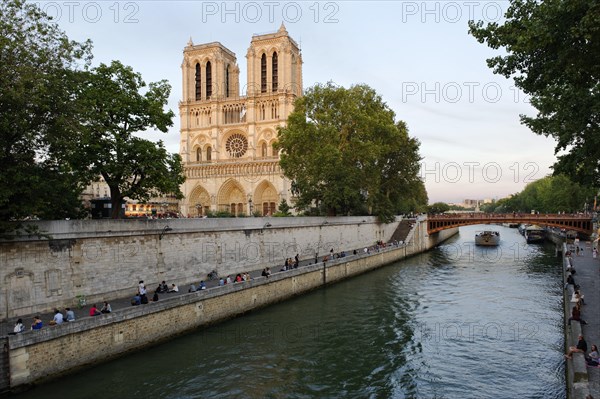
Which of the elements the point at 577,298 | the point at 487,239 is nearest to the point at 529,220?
the point at 487,239

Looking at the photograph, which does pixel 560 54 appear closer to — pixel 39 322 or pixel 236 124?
pixel 39 322

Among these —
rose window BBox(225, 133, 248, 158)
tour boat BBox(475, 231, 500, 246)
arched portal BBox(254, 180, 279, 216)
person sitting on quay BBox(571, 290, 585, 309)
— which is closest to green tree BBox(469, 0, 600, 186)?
person sitting on quay BBox(571, 290, 585, 309)

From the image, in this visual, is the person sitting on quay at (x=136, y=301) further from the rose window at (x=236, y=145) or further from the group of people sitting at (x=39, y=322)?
the rose window at (x=236, y=145)

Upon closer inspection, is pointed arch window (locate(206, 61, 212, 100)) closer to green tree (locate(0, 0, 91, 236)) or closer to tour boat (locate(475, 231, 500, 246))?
tour boat (locate(475, 231, 500, 246))

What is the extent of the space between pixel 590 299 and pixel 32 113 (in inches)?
893

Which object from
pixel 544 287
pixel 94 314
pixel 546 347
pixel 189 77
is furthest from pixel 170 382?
pixel 189 77

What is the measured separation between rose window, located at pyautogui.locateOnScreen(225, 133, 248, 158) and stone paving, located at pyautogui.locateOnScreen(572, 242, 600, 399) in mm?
48144

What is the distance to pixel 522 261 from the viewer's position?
43.2 metres

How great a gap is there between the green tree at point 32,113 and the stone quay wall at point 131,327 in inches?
157

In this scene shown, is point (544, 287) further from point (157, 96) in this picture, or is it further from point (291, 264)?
point (157, 96)

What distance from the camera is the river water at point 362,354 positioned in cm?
1393

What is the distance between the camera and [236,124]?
71.9 m

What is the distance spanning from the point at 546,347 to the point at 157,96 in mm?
19682

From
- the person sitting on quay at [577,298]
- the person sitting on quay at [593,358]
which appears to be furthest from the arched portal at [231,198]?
the person sitting on quay at [593,358]
